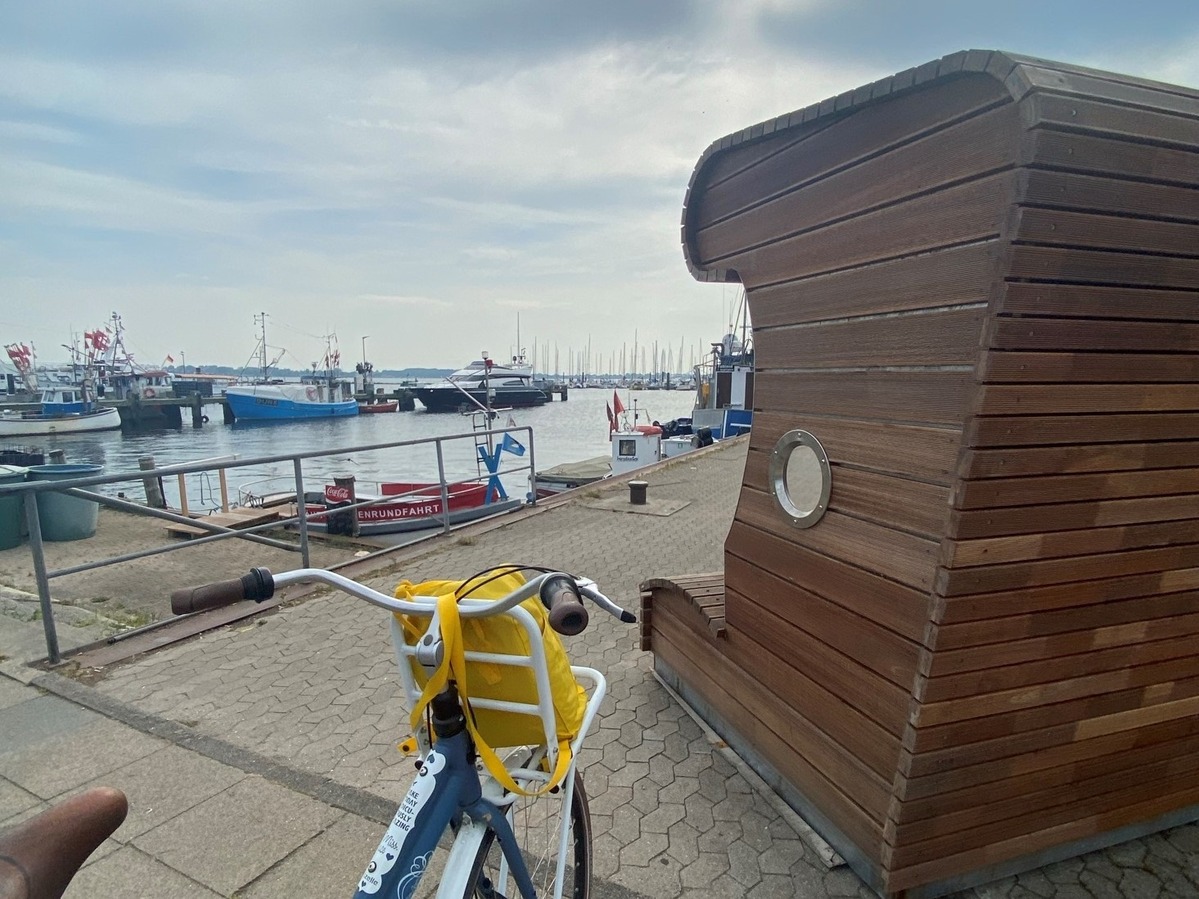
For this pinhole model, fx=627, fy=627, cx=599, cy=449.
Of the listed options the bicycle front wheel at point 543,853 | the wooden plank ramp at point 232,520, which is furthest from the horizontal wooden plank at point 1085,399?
the wooden plank ramp at point 232,520

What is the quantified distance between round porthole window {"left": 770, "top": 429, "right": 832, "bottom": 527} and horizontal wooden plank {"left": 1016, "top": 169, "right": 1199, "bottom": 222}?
2.92 ft

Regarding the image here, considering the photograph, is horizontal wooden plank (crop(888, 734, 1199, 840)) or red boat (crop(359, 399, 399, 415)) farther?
red boat (crop(359, 399, 399, 415))

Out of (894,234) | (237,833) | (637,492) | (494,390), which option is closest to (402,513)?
(637,492)

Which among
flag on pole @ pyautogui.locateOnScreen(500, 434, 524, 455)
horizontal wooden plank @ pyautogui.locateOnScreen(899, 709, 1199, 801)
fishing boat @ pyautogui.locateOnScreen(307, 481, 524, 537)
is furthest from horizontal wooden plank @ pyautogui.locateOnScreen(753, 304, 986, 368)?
fishing boat @ pyautogui.locateOnScreen(307, 481, 524, 537)

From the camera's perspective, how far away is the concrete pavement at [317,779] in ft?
6.81

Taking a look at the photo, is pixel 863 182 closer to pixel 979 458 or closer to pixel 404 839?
pixel 979 458

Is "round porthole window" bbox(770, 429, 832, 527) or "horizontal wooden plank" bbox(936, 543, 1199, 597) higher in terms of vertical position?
"round porthole window" bbox(770, 429, 832, 527)

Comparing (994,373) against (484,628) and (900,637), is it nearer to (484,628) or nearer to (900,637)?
(900,637)

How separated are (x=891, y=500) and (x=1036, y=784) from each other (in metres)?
1.03

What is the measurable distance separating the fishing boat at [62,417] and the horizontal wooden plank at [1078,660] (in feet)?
157

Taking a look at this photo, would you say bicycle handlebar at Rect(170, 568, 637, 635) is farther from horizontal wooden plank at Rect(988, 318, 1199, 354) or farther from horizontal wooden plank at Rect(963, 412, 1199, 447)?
horizontal wooden plank at Rect(988, 318, 1199, 354)

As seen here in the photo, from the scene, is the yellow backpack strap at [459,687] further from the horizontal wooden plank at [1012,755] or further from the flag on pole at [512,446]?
the flag on pole at [512,446]

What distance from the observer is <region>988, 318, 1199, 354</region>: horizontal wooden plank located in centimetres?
150

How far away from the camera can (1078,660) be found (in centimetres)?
185
